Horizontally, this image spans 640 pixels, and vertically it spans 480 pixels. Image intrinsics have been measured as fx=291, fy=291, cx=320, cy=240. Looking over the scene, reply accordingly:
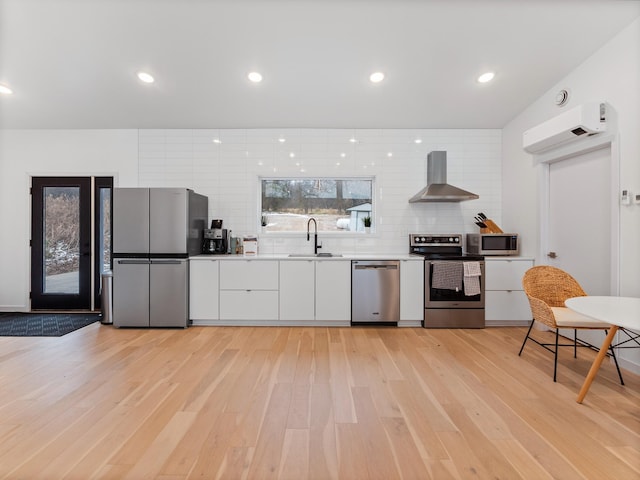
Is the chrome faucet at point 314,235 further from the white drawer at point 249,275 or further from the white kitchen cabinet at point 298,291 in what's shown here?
the white drawer at point 249,275

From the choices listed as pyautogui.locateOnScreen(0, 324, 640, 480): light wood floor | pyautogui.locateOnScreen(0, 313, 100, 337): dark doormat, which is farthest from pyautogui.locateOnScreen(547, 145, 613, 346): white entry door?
pyautogui.locateOnScreen(0, 313, 100, 337): dark doormat

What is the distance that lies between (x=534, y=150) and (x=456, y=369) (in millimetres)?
2666

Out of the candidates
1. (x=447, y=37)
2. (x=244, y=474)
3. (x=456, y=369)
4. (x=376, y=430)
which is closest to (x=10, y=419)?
(x=244, y=474)

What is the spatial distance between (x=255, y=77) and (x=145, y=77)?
1.21 meters

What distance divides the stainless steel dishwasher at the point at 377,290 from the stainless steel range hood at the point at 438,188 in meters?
1.01

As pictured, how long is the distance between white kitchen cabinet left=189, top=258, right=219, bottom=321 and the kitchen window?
3.71 ft

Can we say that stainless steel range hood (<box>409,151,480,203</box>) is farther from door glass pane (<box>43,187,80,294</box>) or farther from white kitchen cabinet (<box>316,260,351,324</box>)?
door glass pane (<box>43,187,80,294</box>)

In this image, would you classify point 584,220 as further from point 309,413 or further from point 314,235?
point 309,413

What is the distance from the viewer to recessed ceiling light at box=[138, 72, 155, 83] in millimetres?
3166

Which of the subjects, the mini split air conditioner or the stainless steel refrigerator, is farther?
the stainless steel refrigerator

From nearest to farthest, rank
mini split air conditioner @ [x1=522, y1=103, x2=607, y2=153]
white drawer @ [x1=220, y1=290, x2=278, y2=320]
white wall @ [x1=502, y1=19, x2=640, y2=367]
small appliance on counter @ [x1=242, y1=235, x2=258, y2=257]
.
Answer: white wall @ [x1=502, y1=19, x2=640, y2=367]
mini split air conditioner @ [x1=522, y1=103, x2=607, y2=153]
white drawer @ [x1=220, y1=290, x2=278, y2=320]
small appliance on counter @ [x1=242, y1=235, x2=258, y2=257]

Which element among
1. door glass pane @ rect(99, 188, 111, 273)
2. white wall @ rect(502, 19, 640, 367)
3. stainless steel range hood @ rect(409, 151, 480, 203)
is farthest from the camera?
door glass pane @ rect(99, 188, 111, 273)

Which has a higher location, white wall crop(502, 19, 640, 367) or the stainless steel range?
white wall crop(502, 19, 640, 367)

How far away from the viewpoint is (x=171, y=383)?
223cm
